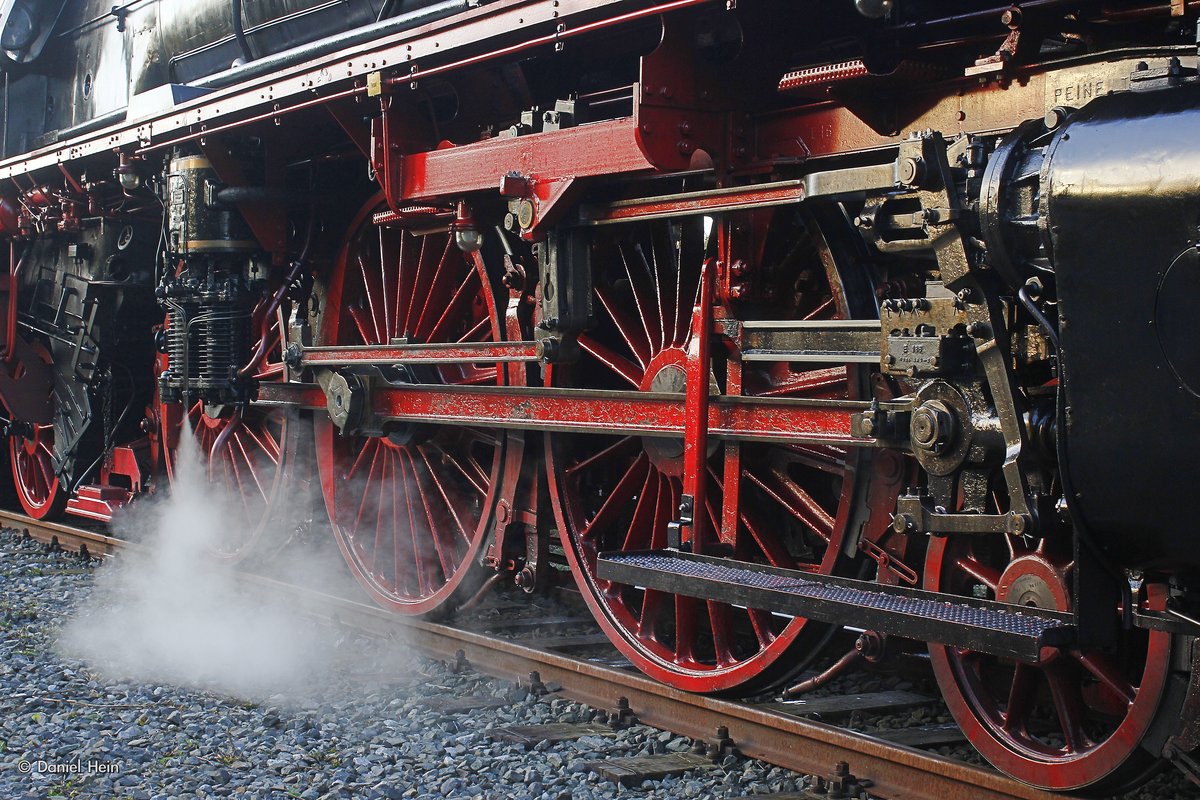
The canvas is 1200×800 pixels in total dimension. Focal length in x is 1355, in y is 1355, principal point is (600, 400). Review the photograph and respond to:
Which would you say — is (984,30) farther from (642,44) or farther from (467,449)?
(467,449)

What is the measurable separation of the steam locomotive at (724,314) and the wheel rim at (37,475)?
1.75m

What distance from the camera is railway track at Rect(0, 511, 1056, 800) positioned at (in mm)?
3531

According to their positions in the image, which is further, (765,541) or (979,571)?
(765,541)

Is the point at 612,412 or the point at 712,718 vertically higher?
the point at 612,412

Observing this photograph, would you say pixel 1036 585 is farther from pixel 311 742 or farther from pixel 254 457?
pixel 254 457

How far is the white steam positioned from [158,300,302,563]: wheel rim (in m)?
0.06

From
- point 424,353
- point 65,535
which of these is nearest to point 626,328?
point 424,353

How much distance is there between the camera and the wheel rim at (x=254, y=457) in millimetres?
6875

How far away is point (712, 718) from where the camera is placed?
4.27m

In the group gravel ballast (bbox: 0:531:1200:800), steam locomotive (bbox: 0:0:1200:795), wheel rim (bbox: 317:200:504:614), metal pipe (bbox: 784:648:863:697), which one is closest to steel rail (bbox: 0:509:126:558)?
steam locomotive (bbox: 0:0:1200:795)

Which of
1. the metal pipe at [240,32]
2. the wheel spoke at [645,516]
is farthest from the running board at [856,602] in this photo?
the metal pipe at [240,32]

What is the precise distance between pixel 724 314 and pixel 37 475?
721cm

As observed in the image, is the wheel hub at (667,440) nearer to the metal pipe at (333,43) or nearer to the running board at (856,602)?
the running board at (856,602)

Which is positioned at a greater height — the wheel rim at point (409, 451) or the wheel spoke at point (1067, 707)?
the wheel rim at point (409, 451)
